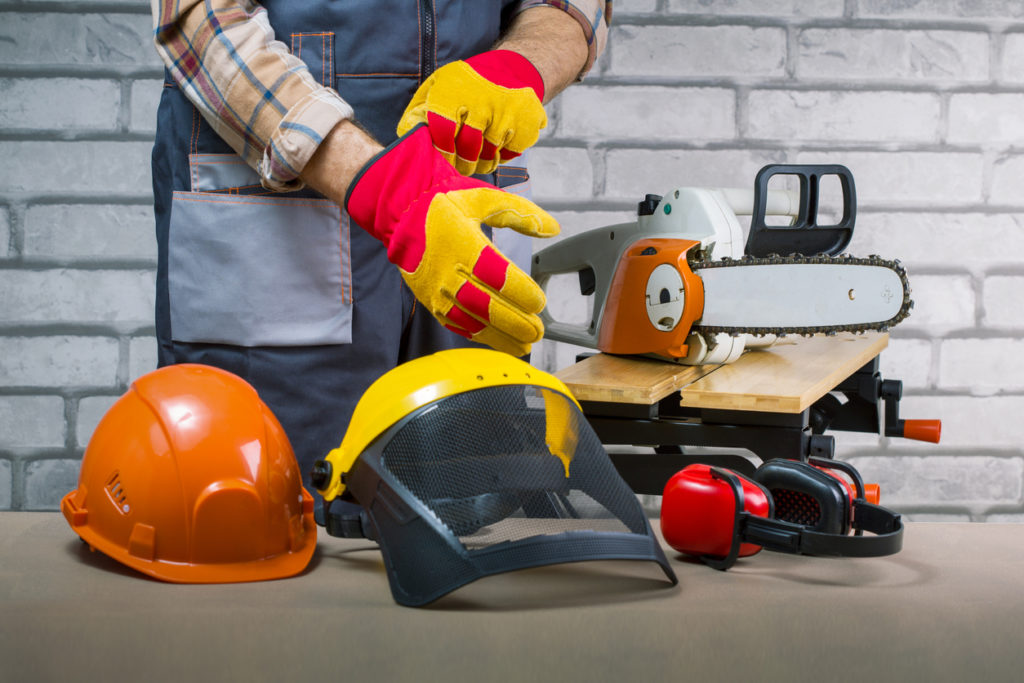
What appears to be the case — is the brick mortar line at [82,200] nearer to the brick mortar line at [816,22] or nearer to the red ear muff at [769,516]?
the brick mortar line at [816,22]

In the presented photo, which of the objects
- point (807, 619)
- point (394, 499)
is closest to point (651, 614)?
point (807, 619)

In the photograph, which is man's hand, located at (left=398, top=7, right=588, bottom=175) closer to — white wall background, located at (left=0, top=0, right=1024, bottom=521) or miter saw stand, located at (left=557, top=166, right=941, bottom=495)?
miter saw stand, located at (left=557, top=166, right=941, bottom=495)

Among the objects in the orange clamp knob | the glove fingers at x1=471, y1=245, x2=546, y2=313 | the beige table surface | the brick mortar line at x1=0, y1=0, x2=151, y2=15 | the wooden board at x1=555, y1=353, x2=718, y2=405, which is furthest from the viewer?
the brick mortar line at x1=0, y1=0, x2=151, y2=15

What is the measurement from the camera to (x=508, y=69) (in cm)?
110

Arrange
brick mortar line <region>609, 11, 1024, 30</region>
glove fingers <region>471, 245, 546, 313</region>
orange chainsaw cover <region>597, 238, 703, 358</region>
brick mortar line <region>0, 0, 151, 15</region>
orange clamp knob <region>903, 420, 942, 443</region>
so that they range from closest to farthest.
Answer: glove fingers <region>471, 245, 546, 313</region> < orange chainsaw cover <region>597, 238, 703, 358</region> < orange clamp knob <region>903, 420, 942, 443</region> < brick mortar line <region>0, 0, 151, 15</region> < brick mortar line <region>609, 11, 1024, 30</region>

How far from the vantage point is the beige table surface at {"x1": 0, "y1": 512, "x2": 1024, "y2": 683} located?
1.90 feet

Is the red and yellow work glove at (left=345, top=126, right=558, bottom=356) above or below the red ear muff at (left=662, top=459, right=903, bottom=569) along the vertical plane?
above

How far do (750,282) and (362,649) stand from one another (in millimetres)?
992

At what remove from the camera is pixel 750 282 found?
1395 mm

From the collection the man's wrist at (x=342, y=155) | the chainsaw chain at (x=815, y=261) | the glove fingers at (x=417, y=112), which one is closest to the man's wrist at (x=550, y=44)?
the glove fingers at (x=417, y=112)

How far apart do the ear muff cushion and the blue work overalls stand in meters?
0.69

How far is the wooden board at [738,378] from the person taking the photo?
1.26 m

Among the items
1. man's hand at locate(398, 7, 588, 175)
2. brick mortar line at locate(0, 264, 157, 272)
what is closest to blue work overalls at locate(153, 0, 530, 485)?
man's hand at locate(398, 7, 588, 175)

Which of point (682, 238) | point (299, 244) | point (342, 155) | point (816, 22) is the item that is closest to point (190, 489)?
point (342, 155)
